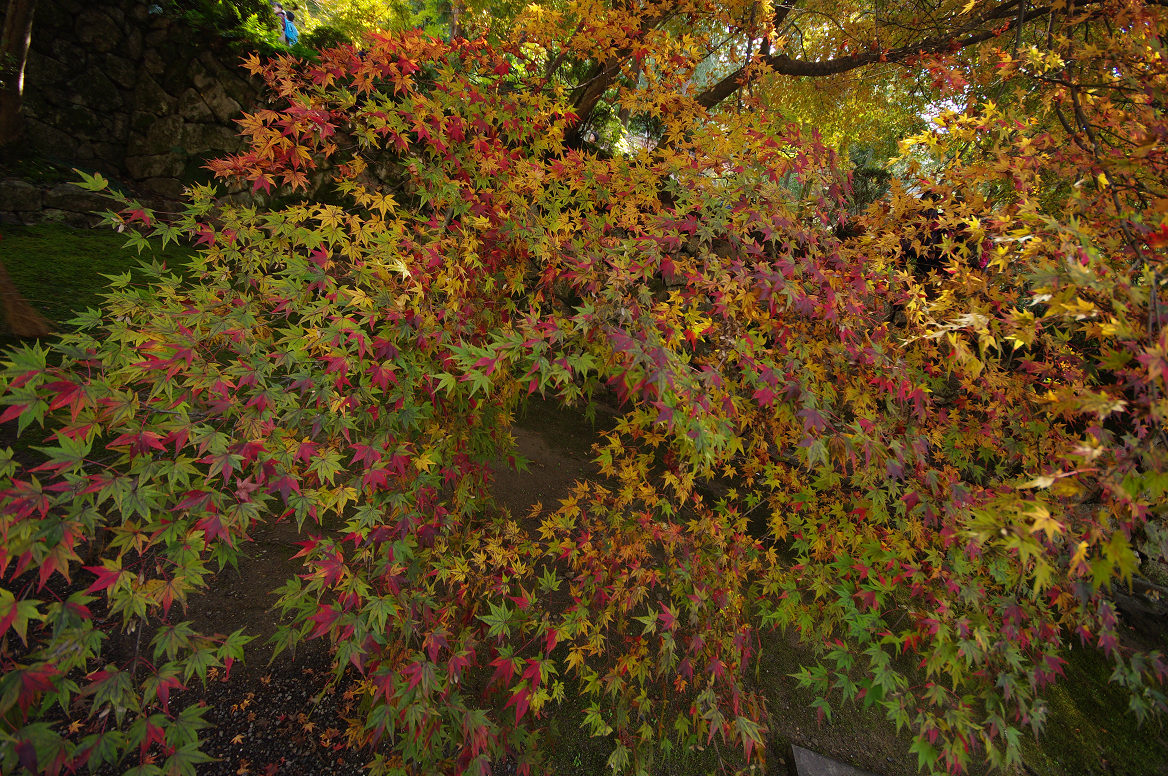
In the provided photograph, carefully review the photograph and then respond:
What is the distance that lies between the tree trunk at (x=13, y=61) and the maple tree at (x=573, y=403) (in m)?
5.79

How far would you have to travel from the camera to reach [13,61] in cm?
560

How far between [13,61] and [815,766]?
32.7 feet

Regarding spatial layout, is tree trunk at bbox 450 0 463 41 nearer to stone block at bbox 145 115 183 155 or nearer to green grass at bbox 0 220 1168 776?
green grass at bbox 0 220 1168 776

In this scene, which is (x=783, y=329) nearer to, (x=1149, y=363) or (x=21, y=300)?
(x=1149, y=363)

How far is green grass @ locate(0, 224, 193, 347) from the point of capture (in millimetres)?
4422

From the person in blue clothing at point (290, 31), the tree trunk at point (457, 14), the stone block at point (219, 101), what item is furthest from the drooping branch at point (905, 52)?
the stone block at point (219, 101)

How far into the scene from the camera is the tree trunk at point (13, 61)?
17.8 ft

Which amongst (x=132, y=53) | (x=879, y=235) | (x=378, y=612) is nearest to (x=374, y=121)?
(x=378, y=612)

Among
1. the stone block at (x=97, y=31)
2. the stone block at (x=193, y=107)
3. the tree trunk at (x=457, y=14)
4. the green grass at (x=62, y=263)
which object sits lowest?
the green grass at (x=62, y=263)

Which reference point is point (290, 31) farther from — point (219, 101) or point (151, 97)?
point (151, 97)

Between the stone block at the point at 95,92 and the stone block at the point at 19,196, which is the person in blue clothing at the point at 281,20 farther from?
the stone block at the point at 19,196

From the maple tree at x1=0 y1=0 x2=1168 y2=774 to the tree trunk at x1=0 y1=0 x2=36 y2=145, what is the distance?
579cm

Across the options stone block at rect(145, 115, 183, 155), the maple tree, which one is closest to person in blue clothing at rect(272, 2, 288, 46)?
stone block at rect(145, 115, 183, 155)

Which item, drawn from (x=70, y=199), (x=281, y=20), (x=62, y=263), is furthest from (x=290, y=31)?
(x=62, y=263)
